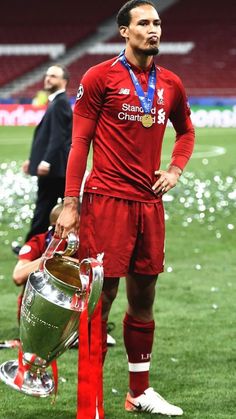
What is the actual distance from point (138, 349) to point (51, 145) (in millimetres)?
2759

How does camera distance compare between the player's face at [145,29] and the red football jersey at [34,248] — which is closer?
the player's face at [145,29]

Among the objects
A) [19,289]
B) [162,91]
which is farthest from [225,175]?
[162,91]

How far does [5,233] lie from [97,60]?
35.9m

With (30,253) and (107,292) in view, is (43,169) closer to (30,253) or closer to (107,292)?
(30,253)

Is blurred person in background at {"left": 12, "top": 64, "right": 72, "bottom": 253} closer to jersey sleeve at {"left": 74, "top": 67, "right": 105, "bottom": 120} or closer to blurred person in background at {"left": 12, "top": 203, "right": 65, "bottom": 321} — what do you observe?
blurred person in background at {"left": 12, "top": 203, "right": 65, "bottom": 321}

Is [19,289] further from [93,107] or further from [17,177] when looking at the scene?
[17,177]

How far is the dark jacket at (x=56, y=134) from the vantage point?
7.64 meters

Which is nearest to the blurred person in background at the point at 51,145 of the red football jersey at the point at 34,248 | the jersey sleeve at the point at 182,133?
the red football jersey at the point at 34,248

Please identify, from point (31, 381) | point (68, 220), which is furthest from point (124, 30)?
point (31, 381)

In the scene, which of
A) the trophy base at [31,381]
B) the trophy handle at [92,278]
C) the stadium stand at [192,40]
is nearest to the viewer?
the trophy handle at [92,278]

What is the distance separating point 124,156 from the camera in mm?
4887

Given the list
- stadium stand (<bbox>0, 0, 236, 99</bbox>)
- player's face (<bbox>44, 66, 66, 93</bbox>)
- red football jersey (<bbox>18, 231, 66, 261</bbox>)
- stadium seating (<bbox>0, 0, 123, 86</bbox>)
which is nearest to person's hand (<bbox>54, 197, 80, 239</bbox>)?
red football jersey (<bbox>18, 231, 66, 261</bbox>)

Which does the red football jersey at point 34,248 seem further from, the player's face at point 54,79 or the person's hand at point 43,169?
the player's face at point 54,79

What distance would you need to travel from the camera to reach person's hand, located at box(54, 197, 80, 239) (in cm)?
482
